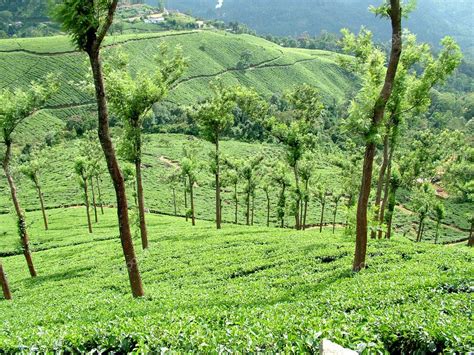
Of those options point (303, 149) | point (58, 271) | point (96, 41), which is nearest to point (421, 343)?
point (96, 41)

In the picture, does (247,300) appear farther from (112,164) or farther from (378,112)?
(378,112)

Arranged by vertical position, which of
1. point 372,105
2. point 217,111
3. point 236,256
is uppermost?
point 372,105

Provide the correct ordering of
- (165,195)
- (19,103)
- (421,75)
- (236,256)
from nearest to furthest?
1. (421,75)
2. (236,256)
3. (19,103)
4. (165,195)

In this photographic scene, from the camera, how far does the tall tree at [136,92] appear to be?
2685cm

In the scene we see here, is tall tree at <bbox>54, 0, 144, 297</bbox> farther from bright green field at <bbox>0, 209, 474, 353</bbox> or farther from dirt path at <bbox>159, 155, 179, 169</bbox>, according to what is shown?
dirt path at <bbox>159, 155, 179, 169</bbox>

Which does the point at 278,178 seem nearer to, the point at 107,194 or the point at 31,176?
the point at 31,176

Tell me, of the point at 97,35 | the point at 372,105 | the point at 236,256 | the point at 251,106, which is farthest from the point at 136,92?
the point at 251,106

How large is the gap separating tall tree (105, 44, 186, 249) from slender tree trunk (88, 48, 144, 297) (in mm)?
12031

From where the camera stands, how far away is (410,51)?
2506cm

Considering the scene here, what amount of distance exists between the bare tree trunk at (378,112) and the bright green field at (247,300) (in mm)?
1279

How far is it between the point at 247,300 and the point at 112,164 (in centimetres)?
780

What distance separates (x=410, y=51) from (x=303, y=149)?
17874mm

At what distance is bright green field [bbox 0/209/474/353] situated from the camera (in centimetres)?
846

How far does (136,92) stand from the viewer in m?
28.1
